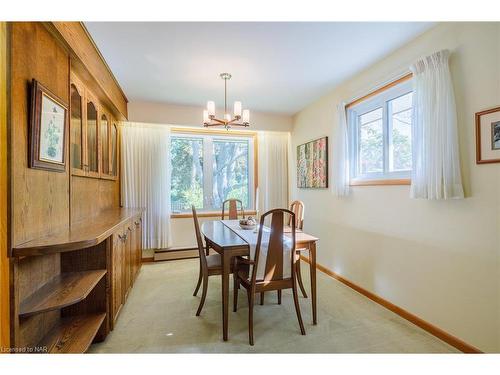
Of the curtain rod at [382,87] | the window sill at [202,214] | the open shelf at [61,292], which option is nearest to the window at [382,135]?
the curtain rod at [382,87]

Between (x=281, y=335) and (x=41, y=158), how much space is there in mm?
2094

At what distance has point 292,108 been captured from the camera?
3953 millimetres

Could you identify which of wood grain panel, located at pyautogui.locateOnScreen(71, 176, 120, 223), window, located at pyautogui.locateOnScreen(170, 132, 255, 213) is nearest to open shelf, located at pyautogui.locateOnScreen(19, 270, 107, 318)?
wood grain panel, located at pyautogui.locateOnScreen(71, 176, 120, 223)

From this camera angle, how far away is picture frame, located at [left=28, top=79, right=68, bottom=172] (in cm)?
132

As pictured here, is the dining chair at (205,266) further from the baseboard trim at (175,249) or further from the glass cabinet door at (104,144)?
the baseboard trim at (175,249)

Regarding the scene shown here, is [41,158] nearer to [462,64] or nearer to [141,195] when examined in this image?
[141,195]

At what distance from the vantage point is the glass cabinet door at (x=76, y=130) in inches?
Answer: 75.7

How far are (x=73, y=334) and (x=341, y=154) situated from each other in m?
3.00

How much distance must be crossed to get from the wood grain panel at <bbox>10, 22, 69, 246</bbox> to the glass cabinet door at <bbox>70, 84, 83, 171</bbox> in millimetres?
249

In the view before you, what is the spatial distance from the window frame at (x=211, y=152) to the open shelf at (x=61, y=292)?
2.27m
